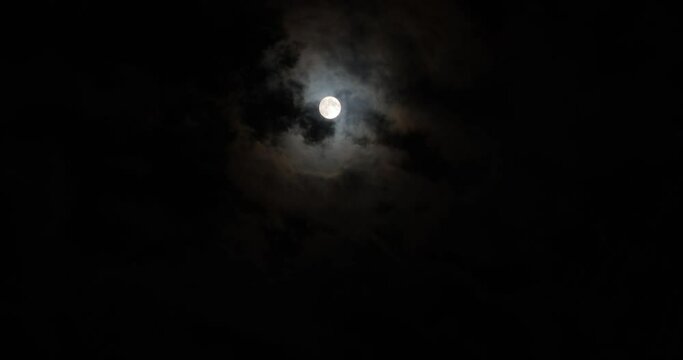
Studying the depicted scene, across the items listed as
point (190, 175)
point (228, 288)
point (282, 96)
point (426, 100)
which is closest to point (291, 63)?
point (282, 96)

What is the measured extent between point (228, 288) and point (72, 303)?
1.58m

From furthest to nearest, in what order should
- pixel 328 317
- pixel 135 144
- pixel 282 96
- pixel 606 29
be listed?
pixel 328 317 < pixel 135 144 < pixel 282 96 < pixel 606 29

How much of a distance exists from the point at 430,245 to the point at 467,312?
862 millimetres

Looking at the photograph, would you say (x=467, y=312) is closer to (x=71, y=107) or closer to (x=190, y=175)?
(x=190, y=175)

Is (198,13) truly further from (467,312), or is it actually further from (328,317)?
(467,312)

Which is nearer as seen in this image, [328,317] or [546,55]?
[546,55]

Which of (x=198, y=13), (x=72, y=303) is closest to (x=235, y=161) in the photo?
(x=198, y=13)

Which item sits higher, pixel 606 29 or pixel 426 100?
pixel 606 29

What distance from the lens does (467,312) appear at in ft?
14.8

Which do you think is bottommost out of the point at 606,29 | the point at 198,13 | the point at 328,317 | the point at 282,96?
the point at 328,317

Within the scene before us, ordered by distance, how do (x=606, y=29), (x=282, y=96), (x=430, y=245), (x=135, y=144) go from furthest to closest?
(x=430, y=245) < (x=135, y=144) < (x=282, y=96) < (x=606, y=29)

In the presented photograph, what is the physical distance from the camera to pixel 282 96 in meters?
3.70

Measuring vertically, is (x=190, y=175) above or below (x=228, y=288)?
above

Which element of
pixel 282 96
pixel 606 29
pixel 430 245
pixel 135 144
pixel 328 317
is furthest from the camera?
pixel 328 317
